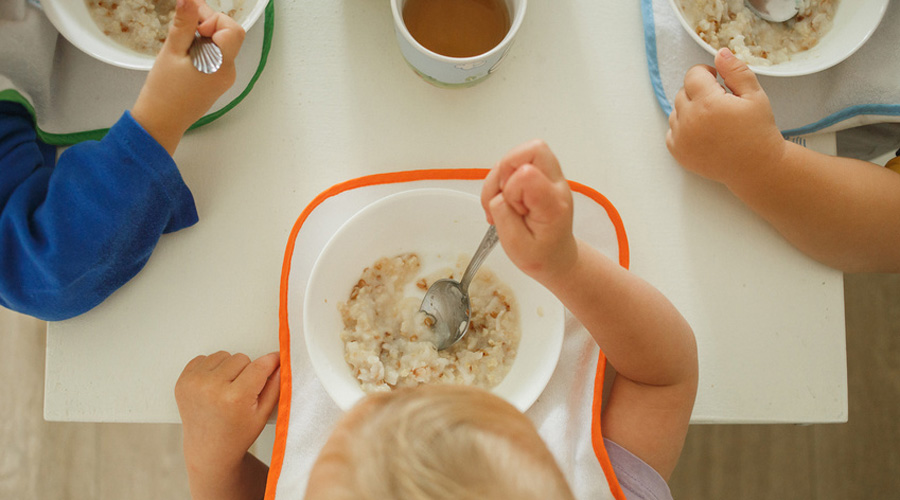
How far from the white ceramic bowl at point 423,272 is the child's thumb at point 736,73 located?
0.31 meters

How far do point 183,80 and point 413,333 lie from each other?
14.3 inches

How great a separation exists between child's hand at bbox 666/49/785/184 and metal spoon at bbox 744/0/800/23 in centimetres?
9

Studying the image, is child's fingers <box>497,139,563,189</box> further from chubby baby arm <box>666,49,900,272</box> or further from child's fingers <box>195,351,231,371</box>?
child's fingers <box>195,351,231,371</box>

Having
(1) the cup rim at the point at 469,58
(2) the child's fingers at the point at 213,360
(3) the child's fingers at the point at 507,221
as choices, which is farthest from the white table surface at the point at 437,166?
(3) the child's fingers at the point at 507,221

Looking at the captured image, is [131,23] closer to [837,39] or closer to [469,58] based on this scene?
[469,58]

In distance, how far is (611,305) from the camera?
0.63 meters

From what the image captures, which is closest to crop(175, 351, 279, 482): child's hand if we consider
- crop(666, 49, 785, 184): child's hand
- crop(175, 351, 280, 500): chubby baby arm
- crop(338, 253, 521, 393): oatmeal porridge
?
crop(175, 351, 280, 500): chubby baby arm

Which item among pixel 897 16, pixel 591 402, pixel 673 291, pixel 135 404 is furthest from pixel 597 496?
pixel 897 16

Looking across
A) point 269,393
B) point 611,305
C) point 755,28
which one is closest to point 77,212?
point 269,393

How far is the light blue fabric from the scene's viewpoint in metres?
0.72

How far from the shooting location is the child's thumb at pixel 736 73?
2.19 feet

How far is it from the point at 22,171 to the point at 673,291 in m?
0.73

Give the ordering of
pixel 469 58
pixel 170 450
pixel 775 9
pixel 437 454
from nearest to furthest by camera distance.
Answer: pixel 437 454 → pixel 469 58 → pixel 775 9 → pixel 170 450

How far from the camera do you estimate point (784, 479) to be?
4.16ft
